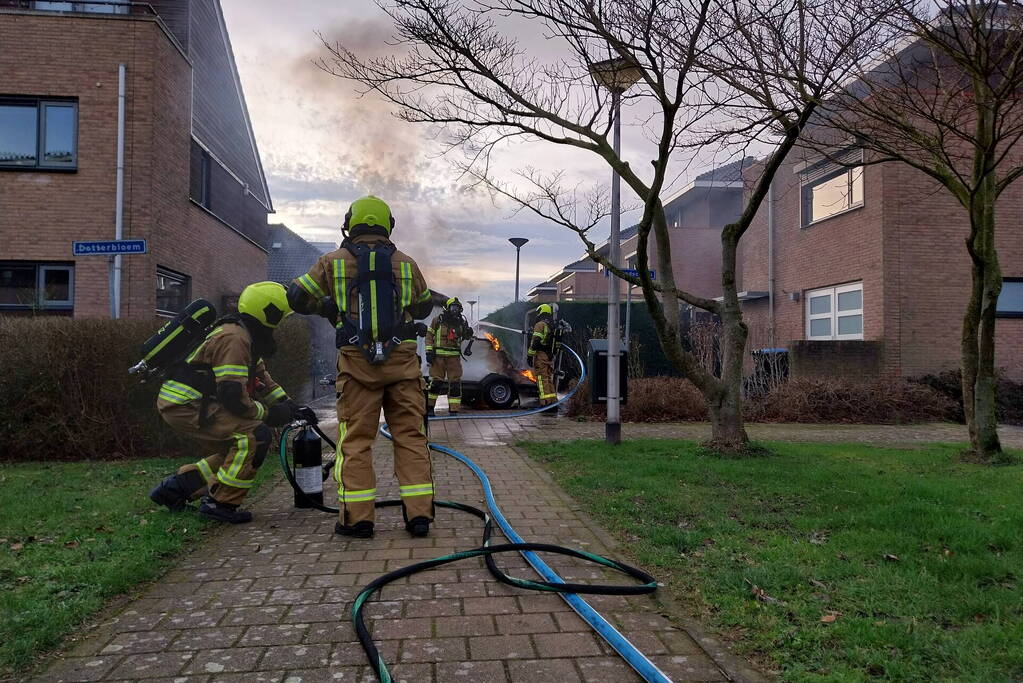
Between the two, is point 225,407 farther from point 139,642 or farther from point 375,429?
point 139,642

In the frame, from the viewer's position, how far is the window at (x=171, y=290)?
13.3m

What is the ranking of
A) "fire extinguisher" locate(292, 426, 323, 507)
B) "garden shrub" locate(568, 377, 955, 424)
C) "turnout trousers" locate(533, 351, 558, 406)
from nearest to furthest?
"fire extinguisher" locate(292, 426, 323, 507), "garden shrub" locate(568, 377, 955, 424), "turnout trousers" locate(533, 351, 558, 406)

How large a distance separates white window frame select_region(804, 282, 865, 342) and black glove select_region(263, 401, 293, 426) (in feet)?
42.9

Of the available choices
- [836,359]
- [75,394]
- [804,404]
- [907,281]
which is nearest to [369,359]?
[75,394]

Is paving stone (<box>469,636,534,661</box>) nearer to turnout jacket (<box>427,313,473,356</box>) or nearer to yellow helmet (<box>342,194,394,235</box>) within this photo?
yellow helmet (<box>342,194,394,235</box>)

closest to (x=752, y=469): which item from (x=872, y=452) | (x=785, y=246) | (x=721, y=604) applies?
(x=872, y=452)

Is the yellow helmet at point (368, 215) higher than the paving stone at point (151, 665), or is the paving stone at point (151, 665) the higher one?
the yellow helmet at point (368, 215)

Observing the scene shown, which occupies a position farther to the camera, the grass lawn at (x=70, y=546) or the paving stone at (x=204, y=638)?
the grass lawn at (x=70, y=546)

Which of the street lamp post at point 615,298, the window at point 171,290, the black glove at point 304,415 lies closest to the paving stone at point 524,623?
the black glove at point 304,415

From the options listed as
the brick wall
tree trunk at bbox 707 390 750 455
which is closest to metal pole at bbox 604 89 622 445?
tree trunk at bbox 707 390 750 455

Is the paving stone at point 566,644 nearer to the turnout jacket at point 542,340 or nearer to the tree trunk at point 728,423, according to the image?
the tree trunk at point 728,423

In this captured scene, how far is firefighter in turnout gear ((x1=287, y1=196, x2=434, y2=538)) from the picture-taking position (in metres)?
Result: 4.34

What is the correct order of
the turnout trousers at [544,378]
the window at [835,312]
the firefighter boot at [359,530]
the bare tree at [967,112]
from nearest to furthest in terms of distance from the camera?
the firefighter boot at [359,530] < the bare tree at [967,112] < the turnout trousers at [544,378] < the window at [835,312]

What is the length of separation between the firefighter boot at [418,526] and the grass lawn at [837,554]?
3.82ft
